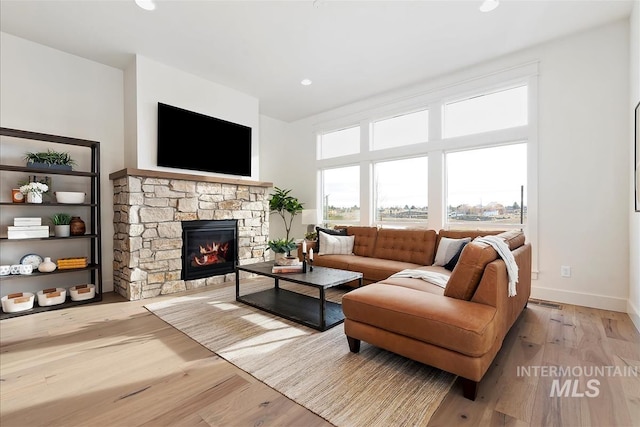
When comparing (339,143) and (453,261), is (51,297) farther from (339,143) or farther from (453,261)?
(339,143)

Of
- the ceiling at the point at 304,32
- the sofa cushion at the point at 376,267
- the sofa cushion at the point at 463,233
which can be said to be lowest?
A: the sofa cushion at the point at 376,267

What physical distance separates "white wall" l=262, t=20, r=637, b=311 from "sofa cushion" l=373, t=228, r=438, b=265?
4.17ft

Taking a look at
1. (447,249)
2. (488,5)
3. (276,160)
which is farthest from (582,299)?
(276,160)

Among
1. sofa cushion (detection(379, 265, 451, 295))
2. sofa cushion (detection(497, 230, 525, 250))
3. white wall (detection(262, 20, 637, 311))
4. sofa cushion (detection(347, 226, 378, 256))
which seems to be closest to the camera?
sofa cushion (detection(379, 265, 451, 295))

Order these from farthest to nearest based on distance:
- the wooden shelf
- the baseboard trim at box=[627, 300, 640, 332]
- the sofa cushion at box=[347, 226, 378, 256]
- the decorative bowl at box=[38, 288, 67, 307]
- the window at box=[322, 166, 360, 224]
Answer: the window at box=[322, 166, 360, 224] → the sofa cushion at box=[347, 226, 378, 256] → the decorative bowl at box=[38, 288, 67, 307] → the wooden shelf → the baseboard trim at box=[627, 300, 640, 332]

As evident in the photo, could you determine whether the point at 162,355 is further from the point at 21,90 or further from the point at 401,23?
the point at 401,23

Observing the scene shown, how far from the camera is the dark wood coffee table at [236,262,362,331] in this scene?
2.70 metres

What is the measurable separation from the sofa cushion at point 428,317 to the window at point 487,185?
98.0 inches

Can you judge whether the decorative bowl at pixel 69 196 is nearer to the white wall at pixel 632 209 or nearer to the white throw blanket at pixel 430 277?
the white throw blanket at pixel 430 277

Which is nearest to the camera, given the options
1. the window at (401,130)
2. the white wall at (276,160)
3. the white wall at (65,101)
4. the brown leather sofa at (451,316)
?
the brown leather sofa at (451,316)

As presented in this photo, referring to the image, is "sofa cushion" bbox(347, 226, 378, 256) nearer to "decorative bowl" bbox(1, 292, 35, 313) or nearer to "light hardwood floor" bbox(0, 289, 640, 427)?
"light hardwood floor" bbox(0, 289, 640, 427)

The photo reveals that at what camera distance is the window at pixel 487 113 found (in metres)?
3.76

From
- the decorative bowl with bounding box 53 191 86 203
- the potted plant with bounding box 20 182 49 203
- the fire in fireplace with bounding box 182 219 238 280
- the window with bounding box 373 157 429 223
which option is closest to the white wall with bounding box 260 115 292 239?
the fire in fireplace with bounding box 182 219 238 280

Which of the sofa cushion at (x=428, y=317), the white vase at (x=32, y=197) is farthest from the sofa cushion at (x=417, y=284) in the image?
the white vase at (x=32, y=197)
